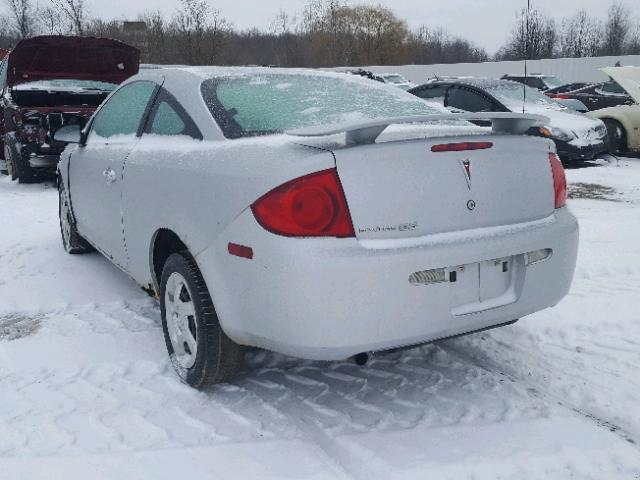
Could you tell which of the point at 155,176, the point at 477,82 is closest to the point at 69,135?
the point at 155,176

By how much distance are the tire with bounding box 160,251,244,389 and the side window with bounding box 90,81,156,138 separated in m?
1.10

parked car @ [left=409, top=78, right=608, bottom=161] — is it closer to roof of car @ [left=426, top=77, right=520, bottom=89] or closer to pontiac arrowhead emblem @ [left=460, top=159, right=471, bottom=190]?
roof of car @ [left=426, top=77, right=520, bottom=89]

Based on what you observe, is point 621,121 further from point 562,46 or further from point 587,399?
point 562,46

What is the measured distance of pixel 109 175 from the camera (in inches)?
143

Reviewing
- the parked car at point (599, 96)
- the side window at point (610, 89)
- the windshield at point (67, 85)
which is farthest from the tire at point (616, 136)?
the windshield at point (67, 85)

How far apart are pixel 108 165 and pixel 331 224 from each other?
1947 mm

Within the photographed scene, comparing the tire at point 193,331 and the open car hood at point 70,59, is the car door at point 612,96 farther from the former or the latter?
the tire at point 193,331

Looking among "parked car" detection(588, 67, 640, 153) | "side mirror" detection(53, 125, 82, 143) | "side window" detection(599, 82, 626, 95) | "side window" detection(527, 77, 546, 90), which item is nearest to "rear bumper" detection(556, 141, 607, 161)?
"parked car" detection(588, 67, 640, 153)

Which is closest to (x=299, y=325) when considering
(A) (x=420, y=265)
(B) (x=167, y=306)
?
(A) (x=420, y=265)

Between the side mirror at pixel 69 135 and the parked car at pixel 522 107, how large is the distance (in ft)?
21.9

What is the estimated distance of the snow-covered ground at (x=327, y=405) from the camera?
232 cm

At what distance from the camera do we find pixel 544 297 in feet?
8.84

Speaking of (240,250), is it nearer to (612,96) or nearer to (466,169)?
(466,169)

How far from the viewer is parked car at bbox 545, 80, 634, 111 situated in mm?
15109
